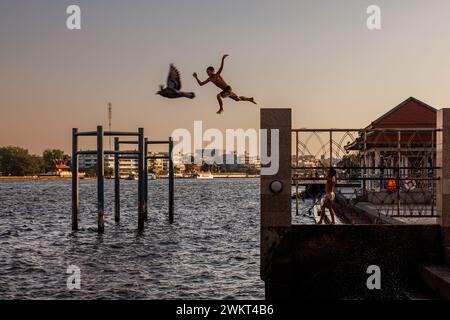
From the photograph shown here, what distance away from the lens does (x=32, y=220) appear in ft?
170

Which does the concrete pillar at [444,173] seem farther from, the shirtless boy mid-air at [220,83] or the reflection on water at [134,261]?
the reflection on water at [134,261]

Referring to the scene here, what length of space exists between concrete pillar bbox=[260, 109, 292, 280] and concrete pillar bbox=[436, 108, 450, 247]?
11.5ft

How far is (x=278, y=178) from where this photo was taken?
13109 millimetres

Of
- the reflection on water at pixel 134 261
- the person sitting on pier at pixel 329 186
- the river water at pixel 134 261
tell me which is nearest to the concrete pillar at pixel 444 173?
the person sitting on pier at pixel 329 186

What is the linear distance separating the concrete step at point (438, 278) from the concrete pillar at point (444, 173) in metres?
0.80

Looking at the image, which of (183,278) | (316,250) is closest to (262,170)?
(316,250)

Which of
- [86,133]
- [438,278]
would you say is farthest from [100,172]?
[438,278]

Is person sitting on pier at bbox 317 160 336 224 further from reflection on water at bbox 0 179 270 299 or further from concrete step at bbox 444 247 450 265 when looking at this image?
reflection on water at bbox 0 179 270 299

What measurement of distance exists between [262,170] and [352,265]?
2.93 m

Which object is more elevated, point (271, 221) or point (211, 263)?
point (271, 221)

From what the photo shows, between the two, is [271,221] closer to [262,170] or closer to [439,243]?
[262,170]

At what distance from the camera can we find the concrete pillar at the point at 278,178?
13.1 m

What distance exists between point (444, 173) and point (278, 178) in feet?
12.7

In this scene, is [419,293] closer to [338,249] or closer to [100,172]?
[338,249]
